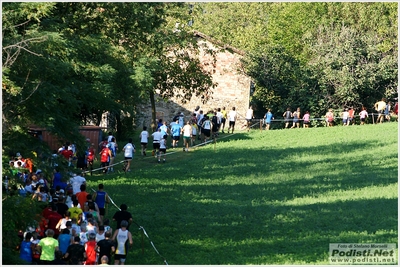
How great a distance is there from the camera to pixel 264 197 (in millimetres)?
32094

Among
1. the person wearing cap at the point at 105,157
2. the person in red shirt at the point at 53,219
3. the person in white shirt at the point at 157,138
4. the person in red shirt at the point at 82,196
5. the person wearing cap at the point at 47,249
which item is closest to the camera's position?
the person wearing cap at the point at 47,249

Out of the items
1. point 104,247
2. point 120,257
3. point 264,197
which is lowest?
point 120,257

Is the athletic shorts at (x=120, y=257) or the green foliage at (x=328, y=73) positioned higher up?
the green foliage at (x=328, y=73)

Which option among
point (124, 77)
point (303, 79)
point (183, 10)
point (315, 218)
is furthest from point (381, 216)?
point (303, 79)

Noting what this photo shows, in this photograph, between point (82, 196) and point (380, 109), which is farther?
point (380, 109)

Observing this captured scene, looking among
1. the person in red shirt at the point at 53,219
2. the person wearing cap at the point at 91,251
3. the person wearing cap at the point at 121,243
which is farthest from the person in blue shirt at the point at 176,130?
the person wearing cap at the point at 91,251

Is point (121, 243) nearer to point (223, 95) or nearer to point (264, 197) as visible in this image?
point (264, 197)

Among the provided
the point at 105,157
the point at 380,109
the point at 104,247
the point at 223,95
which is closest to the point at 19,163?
the point at 104,247

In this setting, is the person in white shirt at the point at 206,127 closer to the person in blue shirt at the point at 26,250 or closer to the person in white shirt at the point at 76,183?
the person in white shirt at the point at 76,183

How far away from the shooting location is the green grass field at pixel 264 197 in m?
24.8

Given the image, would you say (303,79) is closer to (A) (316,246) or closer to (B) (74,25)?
(B) (74,25)

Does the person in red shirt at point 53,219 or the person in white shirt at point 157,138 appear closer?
the person in red shirt at point 53,219

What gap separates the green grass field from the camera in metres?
24.8

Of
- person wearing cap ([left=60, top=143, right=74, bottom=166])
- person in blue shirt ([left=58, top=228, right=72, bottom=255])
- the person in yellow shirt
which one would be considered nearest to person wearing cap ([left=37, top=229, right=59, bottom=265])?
person in blue shirt ([left=58, top=228, right=72, bottom=255])
